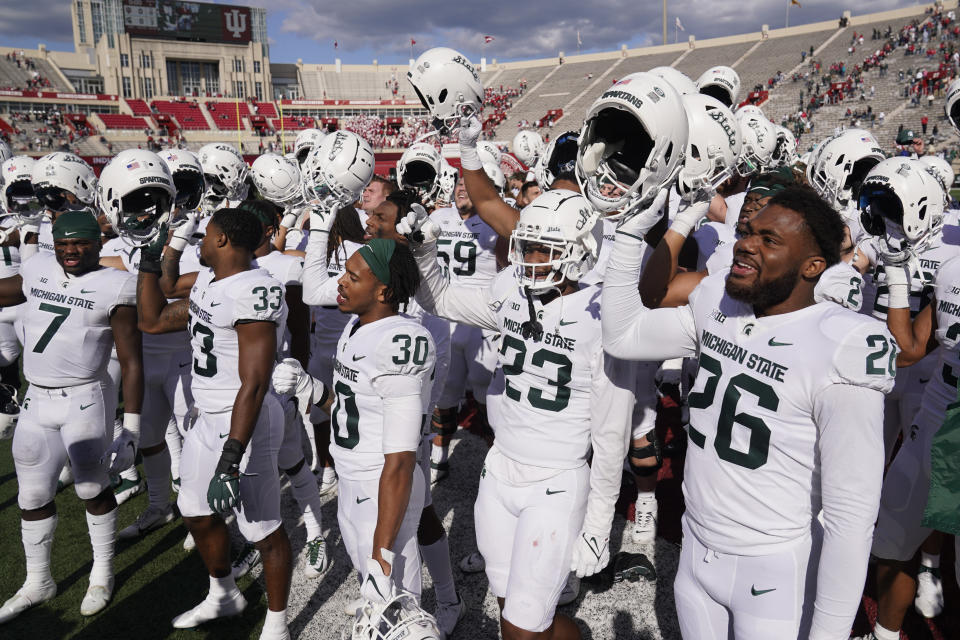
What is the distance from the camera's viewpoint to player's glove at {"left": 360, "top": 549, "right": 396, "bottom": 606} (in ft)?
8.05

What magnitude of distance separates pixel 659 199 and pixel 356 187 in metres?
2.31

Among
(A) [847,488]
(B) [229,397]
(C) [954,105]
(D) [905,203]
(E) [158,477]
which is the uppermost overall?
(C) [954,105]

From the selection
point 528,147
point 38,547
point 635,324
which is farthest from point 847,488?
point 528,147

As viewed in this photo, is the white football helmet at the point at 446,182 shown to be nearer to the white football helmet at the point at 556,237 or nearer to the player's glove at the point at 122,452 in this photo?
the white football helmet at the point at 556,237

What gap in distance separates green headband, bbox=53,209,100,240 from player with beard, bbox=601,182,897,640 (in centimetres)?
335

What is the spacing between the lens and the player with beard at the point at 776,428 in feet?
6.63

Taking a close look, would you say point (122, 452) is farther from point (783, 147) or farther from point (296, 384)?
point (783, 147)

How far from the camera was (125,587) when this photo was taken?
4238 millimetres

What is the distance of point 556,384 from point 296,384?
1.29 m

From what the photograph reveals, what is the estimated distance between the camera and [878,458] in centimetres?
201

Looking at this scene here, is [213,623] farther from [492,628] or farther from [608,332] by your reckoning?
[608,332]

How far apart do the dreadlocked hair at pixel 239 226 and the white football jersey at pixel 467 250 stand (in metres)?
2.45

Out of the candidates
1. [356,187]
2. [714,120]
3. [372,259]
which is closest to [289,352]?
[356,187]

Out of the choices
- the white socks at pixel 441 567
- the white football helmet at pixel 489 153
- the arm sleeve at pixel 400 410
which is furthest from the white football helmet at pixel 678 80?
the white football helmet at pixel 489 153
